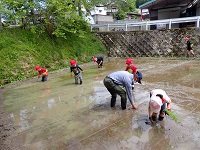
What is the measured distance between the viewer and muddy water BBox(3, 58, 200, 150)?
3.80 m

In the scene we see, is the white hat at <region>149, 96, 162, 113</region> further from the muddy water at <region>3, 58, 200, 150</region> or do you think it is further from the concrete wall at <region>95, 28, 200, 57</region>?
the concrete wall at <region>95, 28, 200, 57</region>

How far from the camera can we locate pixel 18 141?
4109 millimetres

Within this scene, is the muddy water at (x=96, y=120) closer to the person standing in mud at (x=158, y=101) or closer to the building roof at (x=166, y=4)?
the person standing in mud at (x=158, y=101)

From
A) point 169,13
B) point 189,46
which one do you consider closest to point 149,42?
point 189,46

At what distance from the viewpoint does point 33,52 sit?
38.7 ft

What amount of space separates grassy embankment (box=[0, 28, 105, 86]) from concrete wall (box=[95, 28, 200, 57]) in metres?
1.31

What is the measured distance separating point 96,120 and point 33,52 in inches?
334

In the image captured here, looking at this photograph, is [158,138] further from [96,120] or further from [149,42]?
[149,42]

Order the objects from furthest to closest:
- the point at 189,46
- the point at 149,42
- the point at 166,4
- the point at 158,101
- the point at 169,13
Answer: the point at 169,13
the point at 166,4
the point at 149,42
the point at 189,46
the point at 158,101

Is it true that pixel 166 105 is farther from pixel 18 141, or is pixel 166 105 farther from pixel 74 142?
pixel 18 141

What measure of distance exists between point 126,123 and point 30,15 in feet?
37.4

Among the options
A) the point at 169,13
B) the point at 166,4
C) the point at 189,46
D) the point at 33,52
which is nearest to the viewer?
the point at 33,52

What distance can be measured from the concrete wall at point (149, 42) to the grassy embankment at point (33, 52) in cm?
131

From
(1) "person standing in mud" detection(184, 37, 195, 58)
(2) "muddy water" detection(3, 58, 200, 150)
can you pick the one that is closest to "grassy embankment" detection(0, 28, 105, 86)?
(2) "muddy water" detection(3, 58, 200, 150)
